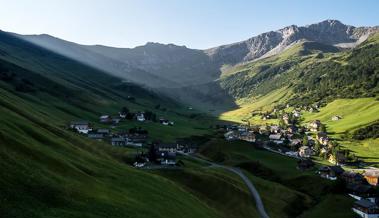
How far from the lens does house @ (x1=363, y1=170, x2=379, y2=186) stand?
141 meters

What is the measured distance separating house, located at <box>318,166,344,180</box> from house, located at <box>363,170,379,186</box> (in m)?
9.05

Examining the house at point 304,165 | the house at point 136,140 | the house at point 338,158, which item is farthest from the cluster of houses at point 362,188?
the house at point 136,140

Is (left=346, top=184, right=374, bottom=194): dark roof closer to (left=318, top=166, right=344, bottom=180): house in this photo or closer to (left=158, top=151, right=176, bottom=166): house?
(left=318, top=166, right=344, bottom=180): house

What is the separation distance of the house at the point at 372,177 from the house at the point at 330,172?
9047mm

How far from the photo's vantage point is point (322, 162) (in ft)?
593

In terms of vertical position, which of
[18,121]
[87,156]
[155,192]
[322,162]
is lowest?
[322,162]

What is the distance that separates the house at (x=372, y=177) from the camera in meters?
141

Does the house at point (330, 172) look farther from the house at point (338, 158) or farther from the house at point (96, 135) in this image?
the house at point (96, 135)

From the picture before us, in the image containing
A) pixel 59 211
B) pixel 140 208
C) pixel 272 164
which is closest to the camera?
pixel 59 211

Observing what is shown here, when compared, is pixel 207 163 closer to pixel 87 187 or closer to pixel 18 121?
pixel 18 121

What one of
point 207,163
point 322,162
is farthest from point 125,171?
point 322,162

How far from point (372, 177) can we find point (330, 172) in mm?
15094

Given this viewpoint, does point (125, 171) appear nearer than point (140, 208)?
No

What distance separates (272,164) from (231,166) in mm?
20965
